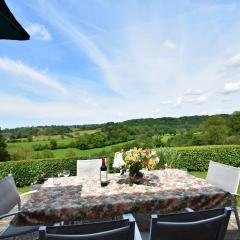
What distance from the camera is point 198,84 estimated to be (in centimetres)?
1280

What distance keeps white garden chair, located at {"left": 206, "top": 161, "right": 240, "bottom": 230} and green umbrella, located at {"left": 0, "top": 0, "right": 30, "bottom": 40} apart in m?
2.72

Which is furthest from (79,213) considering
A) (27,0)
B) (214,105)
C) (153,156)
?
(214,105)

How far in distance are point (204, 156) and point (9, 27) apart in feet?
26.4

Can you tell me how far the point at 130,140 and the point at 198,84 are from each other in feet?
15.0

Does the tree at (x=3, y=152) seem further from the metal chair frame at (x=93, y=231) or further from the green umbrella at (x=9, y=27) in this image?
the metal chair frame at (x=93, y=231)

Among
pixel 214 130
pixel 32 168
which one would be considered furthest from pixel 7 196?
pixel 214 130

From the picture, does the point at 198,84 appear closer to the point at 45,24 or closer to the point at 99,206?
the point at 45,24

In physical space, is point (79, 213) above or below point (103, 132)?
below

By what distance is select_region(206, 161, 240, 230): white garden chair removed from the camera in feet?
11.2

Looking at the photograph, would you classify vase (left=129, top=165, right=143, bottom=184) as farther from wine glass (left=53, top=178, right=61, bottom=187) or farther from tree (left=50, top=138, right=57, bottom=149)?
tree (left=50, top=138, right=57, bottom=149)

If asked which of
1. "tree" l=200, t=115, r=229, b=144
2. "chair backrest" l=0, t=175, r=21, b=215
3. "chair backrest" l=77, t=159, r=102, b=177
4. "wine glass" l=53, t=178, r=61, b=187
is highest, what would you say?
"tree" l=200, t=115, r=229, b=144

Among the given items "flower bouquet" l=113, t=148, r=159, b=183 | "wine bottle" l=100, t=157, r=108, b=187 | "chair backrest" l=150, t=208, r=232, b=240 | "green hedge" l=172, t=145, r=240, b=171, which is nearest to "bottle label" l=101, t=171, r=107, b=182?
"wine bottle" l=100, t=157, r=108, b=187

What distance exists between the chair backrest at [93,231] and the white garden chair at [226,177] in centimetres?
189

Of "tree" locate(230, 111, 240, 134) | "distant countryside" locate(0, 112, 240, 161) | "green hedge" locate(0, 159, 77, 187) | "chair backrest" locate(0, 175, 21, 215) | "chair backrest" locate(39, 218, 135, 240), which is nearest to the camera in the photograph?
"chair backrest" locate(39, 218, 135, 240)
